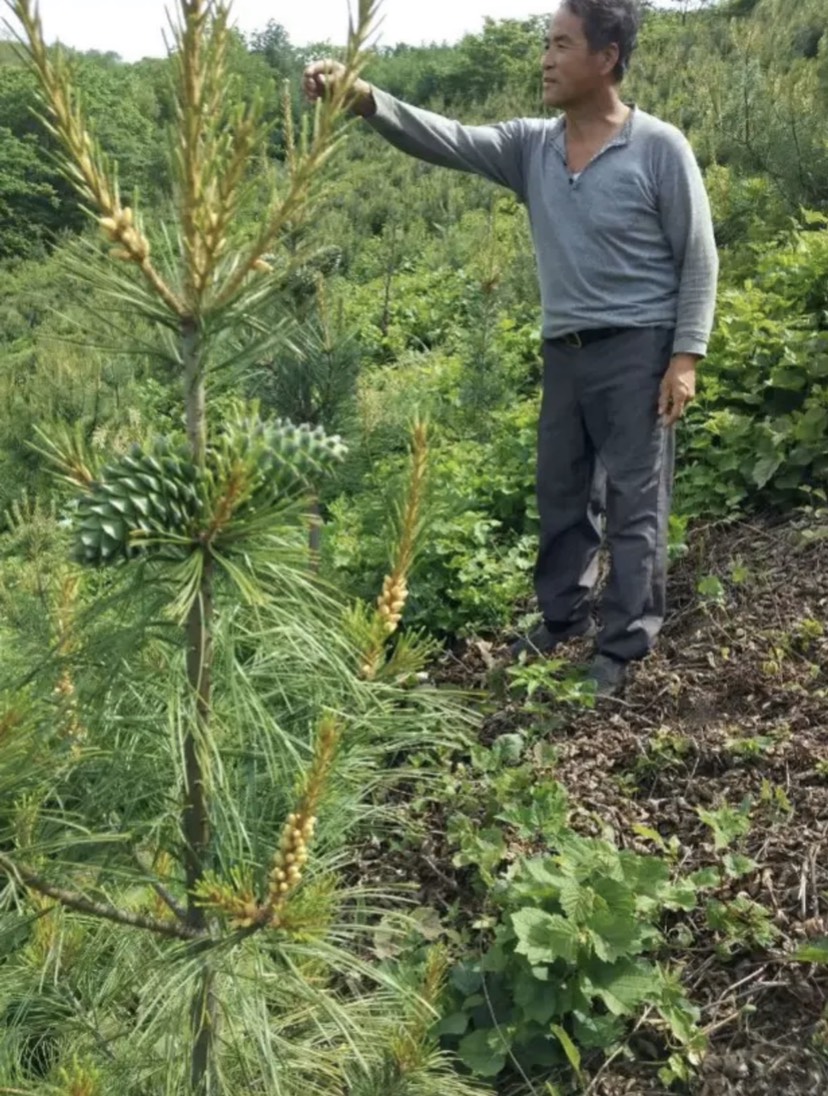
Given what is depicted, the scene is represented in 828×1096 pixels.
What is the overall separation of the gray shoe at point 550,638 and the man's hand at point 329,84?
182 centimetres

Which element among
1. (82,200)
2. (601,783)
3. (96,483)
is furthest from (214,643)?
(601,783)

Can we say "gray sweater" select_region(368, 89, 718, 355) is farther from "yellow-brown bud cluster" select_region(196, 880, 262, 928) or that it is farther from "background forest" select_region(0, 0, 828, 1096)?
"yellow-brown bud cluster" select_region(196, 880, 262, 928)

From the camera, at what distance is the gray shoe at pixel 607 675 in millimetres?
3684

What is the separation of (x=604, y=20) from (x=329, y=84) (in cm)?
222

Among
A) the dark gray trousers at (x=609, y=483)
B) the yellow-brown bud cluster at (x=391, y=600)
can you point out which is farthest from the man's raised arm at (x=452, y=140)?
the yellow-brown bud cluster at (x=391, y=600)

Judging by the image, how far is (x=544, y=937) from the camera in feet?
8.04

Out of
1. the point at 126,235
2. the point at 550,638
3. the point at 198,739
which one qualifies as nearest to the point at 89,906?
the point at 198,739

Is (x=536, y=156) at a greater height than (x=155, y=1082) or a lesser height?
greater

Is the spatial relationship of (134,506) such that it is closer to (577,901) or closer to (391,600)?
(391,600)

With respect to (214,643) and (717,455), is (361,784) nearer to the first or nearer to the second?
(214,643)

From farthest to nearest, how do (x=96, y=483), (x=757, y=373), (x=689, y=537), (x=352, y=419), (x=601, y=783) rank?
1. (x=757, y=373)
2. (x=689, y=537)
3. (x=352, y=419)
4. (x=601, y=783)
5. (x=96, y=483)

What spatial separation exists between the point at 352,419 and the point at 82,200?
7.10 feet

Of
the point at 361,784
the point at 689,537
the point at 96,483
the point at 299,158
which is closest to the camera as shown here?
the point at 299,158

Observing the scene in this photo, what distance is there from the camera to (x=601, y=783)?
3.28 meters
